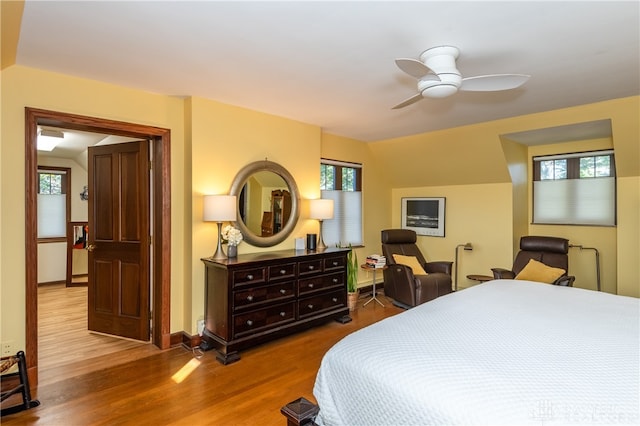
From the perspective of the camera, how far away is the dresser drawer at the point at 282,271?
3352 millimetres

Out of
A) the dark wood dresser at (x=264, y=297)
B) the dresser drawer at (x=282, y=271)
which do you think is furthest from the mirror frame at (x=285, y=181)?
the dresser drawer at (x=282, y=271)

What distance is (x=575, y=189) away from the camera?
465 cm

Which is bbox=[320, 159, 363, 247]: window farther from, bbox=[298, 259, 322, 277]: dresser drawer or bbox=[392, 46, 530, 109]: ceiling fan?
bbox=[392, 46, 530, 109]: ceiling fan

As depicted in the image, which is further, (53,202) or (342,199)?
(53,202)

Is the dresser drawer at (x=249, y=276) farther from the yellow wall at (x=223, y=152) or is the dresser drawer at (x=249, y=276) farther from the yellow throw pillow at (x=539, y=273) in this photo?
the yellow throw pillow at (x=539, y=273)

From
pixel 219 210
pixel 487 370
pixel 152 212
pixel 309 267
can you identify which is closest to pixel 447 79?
pixel 487 370

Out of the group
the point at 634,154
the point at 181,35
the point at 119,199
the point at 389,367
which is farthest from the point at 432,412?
the point at 634,154

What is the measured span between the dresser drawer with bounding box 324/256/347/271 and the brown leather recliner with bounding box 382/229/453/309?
3.03ft

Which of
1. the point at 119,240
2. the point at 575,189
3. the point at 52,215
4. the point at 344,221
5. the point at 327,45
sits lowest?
the point at 119,240

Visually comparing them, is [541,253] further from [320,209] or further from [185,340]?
[185,340]

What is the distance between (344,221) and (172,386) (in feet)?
10.6

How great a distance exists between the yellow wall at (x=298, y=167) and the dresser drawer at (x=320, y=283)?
0.56 m

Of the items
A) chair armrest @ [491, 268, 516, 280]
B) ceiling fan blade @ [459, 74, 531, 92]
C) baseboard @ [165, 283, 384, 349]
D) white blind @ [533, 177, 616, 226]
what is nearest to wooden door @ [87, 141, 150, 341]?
baseboard @ [165, 283, 384, 349]

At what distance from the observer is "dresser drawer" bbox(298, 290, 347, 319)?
3629mm
